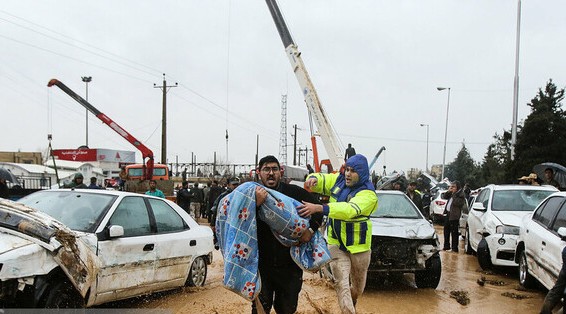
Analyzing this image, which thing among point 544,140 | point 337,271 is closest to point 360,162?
point 337,271

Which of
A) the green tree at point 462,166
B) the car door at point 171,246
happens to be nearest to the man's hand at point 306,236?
the car door at point 171,246

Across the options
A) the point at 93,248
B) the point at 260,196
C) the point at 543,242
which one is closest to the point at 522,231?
the point at 543,242

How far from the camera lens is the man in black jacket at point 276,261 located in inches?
148

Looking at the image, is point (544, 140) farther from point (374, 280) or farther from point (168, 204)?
point (168, 204)

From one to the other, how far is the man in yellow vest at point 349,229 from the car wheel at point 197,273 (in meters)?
2.58

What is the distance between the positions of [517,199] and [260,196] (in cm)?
792

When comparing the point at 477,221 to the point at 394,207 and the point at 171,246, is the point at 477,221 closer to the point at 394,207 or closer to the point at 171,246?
the point at 394,207

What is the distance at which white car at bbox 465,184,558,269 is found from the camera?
8539 mm

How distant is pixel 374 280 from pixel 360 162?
422cm

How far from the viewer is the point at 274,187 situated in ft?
12.6

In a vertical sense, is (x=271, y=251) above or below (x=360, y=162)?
below

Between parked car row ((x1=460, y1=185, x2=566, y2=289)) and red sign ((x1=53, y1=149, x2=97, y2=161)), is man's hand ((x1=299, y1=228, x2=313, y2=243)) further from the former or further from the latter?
red sign ((x1=53, y1=149, x2=97, y2=161))

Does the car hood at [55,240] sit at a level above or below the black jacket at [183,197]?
above

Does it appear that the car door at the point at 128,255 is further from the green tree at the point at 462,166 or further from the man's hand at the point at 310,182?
the green tree at the point at 462,166
